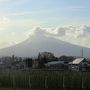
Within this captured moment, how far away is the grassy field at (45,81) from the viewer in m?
26.9

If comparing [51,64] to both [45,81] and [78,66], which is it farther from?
[45,81]

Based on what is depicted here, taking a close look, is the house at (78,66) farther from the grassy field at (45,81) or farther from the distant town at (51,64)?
the grassy field at (45,81)

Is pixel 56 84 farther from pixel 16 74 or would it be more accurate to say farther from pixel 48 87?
pixel 16 74

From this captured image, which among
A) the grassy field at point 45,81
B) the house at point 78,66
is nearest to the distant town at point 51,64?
the house at point 78,66

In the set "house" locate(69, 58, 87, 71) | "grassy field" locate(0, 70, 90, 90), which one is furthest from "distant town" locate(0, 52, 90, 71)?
"grassy field" locate(0, 70, 90, 90)

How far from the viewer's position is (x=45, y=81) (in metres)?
28.1

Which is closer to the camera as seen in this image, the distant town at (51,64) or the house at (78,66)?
the house at (78,66)

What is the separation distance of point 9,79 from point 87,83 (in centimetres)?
808

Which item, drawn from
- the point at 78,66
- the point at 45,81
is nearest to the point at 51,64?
the point at 78,66

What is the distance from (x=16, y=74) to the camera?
31.7 m

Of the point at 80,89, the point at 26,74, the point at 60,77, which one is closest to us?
the point at 80,89

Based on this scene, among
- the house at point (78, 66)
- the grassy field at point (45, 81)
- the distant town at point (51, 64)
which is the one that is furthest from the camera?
the distant town at point (51, 64)

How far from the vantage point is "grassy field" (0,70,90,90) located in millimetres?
26906

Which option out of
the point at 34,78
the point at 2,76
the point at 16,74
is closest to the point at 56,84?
the point at 34,78
